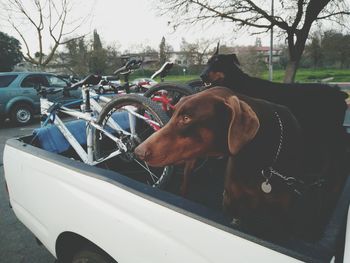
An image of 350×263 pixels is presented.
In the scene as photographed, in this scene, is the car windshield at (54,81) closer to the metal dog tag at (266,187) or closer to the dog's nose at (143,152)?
the dog's nose at (143,152)

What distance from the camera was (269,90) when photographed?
2.66 m

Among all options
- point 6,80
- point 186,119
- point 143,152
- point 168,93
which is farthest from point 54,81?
point 186,119

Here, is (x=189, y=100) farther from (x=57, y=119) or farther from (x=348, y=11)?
(x=348, y=11)

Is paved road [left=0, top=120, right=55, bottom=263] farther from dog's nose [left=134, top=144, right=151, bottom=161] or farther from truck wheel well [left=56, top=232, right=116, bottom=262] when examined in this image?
dog's nose [left=134, top=144, right=151, bottom=161]

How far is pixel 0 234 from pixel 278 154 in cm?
322

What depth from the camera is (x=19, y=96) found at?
11344 mm

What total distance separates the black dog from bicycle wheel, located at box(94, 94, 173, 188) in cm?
77

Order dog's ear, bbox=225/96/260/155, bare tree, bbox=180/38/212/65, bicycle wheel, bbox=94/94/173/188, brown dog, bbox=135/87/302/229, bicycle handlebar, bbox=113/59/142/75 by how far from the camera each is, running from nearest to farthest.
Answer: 1. dog's ear, bbox=225/96/260/155
2. brown dog, bbox=135/87/302/229
3. bicycle wheel, bbox=94/94/173/188
4. bicycle handlebar, bbox=113/59/142/75
5. bare tree, bbox=180/38/212/65

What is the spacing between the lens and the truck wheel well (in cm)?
190

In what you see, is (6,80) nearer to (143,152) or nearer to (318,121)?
(143,152)

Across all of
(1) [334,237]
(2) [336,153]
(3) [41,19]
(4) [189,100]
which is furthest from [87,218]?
(3) [41,19]

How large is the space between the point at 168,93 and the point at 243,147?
→ 6.98ft

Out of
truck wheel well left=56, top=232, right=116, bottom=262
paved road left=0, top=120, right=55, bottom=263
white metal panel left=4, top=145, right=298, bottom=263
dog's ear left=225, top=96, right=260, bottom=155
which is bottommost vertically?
paved road left=0, top=120, right=55, bottom=263

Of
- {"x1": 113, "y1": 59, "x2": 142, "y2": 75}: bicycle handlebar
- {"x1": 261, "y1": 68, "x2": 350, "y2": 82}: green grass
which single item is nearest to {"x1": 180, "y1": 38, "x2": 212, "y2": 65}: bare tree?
{"x1": 261, "y1": 68, "x2": 350, "y2": 82}: green grass
